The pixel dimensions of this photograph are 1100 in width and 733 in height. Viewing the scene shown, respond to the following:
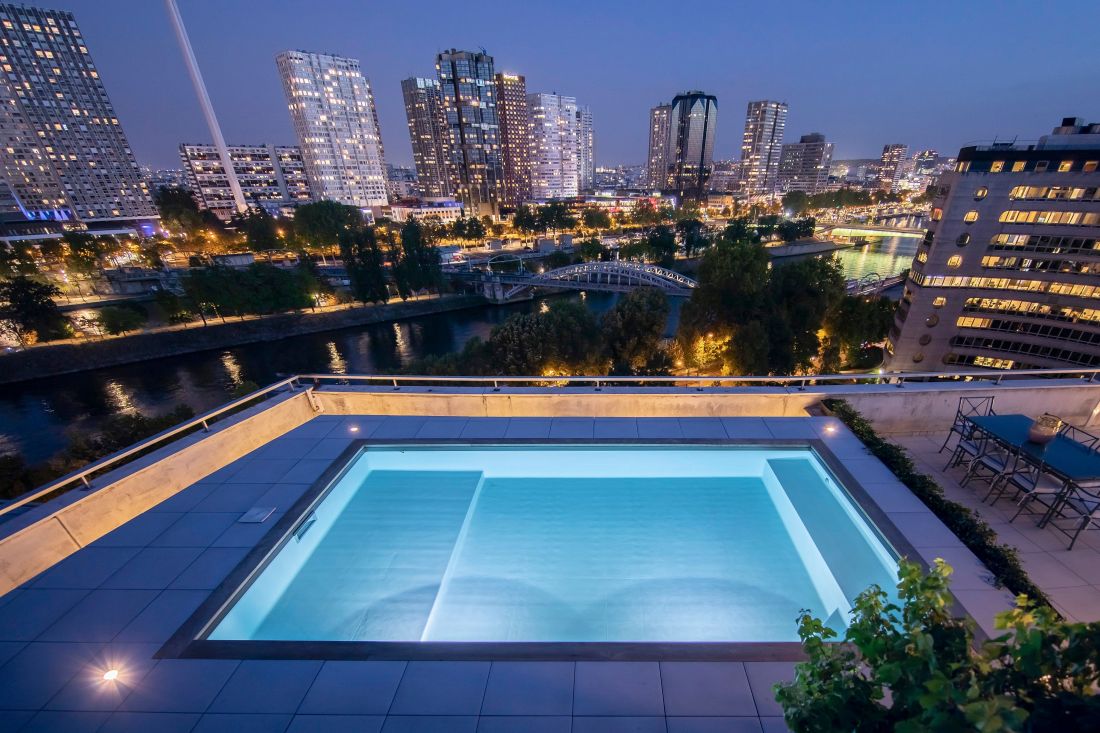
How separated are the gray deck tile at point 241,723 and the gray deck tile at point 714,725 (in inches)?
123

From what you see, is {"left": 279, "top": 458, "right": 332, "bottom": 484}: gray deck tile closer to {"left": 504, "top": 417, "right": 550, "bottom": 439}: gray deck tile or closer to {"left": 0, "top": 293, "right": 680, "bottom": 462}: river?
{"left": 504, "top": 417, "right": 550, "bottom": 439}: gray deck tile

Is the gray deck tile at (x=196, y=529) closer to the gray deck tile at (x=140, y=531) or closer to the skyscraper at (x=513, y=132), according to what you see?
the gray deck tile at (x=140, y=531)

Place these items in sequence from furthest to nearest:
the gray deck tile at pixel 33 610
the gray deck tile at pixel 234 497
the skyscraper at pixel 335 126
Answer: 1. the skyscraper at pixel 335 126
2. the gray deck tile at pixel 234 497
3. the gray deck tile at pixel 33 610

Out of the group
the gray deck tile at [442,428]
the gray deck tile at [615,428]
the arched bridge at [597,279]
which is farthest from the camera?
the arched bridge at [597,279]

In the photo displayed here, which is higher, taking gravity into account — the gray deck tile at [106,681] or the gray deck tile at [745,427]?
the gray deck tile at [106,681]

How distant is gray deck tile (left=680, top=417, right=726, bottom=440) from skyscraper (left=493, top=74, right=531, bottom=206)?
12335cm

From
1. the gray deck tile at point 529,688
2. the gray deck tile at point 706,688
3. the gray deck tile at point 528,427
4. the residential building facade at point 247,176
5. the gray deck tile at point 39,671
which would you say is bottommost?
the gray deck tile at point 528,427

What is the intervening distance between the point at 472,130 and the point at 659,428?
121 m

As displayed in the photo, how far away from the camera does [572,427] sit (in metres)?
7.63

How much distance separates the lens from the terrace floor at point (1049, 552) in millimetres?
4297

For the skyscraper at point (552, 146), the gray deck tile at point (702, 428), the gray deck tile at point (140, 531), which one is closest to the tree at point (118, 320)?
the gray deck tile at point (140, 531)

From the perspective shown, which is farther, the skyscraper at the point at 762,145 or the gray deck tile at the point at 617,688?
the skyscraper at the point at 762,145

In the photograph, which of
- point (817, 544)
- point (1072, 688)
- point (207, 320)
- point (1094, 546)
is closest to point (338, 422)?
point (817, 544)

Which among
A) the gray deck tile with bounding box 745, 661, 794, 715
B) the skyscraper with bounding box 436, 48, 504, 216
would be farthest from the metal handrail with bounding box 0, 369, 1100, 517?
the skyscraper with bounding box 436, 48, 504, 216
